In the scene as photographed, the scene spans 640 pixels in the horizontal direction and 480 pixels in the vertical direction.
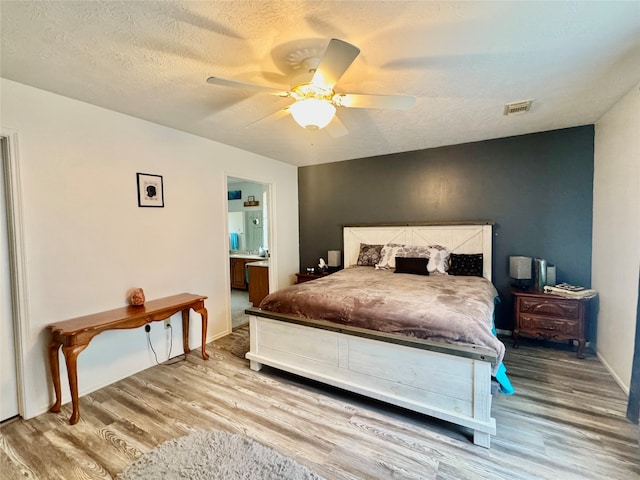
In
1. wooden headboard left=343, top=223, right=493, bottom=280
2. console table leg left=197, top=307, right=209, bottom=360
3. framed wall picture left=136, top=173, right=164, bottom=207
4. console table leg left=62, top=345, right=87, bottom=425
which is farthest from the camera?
wooden headboard left=343, top=223, right=493, bottom=280

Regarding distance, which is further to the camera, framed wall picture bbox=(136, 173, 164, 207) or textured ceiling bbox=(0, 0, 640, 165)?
framed wall picture bbox=(136, 173, 164, 207)

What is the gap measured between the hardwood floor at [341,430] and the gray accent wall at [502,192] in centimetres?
138

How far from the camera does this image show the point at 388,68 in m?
1.95

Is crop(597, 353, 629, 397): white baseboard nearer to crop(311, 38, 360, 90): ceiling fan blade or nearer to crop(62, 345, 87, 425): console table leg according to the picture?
crop(311, 38, 360, 90): ceiling fan blade

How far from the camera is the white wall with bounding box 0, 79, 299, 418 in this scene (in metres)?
2.16

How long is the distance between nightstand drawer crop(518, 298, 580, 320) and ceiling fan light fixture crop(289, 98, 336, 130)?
286cm

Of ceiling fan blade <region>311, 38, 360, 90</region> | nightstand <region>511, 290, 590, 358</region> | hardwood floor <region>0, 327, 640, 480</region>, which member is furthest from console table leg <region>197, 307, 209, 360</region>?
nightstand <region>511, 290, 590, 358</region>

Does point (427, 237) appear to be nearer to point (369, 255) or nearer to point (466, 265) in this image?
point (466, 265)

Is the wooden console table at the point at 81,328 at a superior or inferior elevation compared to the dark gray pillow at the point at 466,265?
inferior

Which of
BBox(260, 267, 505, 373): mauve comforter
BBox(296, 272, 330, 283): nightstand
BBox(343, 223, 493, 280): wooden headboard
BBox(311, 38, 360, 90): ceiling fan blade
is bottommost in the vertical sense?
BBox(296, 272, 330, 283): nightstand

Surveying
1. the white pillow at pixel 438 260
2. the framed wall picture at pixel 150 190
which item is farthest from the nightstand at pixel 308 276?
the framed wall picture at pixel 150 190

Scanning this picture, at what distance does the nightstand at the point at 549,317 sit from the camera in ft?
9.43

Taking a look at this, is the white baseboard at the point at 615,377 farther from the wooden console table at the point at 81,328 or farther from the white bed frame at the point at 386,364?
the wooden console table at the point at 81,328

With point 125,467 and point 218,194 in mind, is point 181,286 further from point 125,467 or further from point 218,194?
point 125,467
